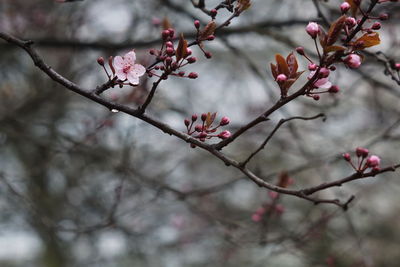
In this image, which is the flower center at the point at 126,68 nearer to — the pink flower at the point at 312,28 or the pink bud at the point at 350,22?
the pink flower at the point at 312,28

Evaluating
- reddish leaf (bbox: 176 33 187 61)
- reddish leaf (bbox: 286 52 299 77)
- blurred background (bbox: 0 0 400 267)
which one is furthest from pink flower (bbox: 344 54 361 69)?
blurred background (bbox: 0 0 400 267)

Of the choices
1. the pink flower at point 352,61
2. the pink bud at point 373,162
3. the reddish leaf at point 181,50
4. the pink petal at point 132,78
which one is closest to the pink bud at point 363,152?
the pink bud at point 373,162

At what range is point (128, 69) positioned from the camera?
1474mm

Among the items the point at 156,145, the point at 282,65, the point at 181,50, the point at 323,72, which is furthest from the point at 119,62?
the point at 156,145

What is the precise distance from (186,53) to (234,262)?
5271 mm

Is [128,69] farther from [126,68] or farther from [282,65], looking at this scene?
[282,65]

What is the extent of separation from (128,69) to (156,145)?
13.4 ft

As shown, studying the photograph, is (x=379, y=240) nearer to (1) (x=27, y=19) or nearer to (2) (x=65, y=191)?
(2) (x=65, y=191)

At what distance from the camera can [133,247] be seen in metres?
4.58

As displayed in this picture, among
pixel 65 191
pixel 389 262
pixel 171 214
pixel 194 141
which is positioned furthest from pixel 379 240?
pixel 194 141

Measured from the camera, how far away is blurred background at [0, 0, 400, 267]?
3.42 metres

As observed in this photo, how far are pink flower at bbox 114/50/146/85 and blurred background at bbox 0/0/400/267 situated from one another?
1.53m

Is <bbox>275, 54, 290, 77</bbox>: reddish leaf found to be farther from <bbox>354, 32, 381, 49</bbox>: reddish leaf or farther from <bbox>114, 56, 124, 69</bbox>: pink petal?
<bbox>114, 56, 124, 69</bbox>: pink petal

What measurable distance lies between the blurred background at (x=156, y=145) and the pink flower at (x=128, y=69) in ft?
5.01
